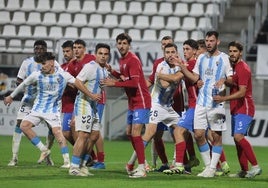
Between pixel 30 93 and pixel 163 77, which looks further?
pixel 30 93

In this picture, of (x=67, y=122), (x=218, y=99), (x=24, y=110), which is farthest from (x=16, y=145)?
(x=218, y=99)

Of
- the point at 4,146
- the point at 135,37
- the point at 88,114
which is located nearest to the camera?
the point at 88,114

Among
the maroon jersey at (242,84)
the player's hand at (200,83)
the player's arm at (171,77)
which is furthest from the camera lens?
the player's arm at (171,77)

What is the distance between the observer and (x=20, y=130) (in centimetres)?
1573

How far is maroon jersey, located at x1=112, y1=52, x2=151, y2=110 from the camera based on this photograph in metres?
13.0

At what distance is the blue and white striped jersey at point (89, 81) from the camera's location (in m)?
13.0

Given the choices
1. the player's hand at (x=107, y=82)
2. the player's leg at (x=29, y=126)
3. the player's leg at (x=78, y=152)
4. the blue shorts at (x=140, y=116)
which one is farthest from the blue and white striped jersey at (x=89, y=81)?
the player's leg at (x=29, y=126)

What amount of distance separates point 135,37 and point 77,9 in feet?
7.66

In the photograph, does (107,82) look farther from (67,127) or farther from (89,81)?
(67,127)

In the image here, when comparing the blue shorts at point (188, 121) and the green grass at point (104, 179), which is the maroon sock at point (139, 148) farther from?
the blue shorts at point (188, 121)

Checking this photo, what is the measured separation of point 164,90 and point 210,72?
110cm

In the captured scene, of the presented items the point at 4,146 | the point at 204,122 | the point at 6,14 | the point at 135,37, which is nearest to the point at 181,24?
the point at 135,37

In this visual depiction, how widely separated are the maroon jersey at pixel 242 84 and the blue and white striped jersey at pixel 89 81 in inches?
75.9

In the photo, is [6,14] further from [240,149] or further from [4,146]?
[240,149]
